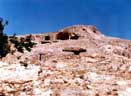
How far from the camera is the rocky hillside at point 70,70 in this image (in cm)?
3534

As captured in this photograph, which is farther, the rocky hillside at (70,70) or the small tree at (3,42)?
the rocky hillside at (70,70)

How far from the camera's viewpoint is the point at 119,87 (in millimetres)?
35656

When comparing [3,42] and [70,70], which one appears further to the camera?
[70,70]

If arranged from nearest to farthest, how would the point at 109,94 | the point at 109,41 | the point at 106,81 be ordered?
the point at 109,94
the point at 106,81
the point at 109,41

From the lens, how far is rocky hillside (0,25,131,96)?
3534 centimetres

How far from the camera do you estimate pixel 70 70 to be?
39531 mm

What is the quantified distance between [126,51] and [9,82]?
58.4ft

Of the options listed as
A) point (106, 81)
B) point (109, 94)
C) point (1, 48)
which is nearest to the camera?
point (1, 48)

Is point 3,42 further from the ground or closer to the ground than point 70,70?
further from the ground

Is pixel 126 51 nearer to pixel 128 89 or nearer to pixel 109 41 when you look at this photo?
pixel 109 41

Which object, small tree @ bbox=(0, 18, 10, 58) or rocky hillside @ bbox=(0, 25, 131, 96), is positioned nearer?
small tree @ bbox=(0, 18, 10, 58)

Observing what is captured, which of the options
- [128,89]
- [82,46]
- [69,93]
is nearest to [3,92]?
[69,93]

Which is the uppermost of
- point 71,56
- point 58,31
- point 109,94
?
point 58,31

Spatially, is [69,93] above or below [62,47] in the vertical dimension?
below
